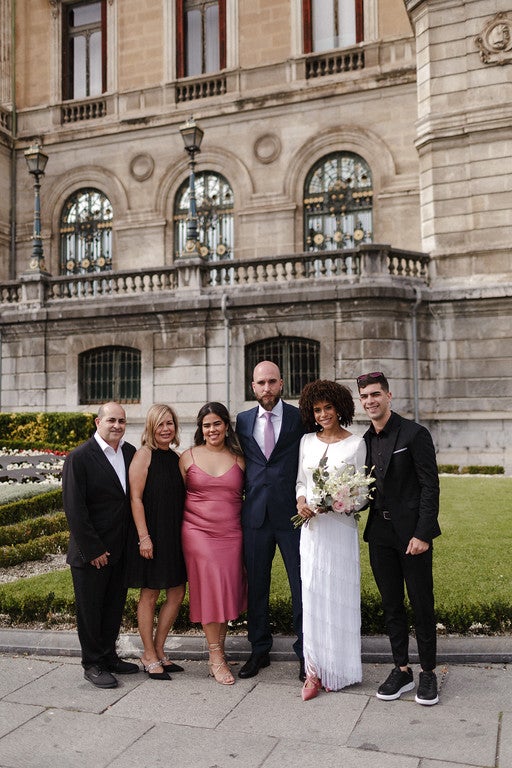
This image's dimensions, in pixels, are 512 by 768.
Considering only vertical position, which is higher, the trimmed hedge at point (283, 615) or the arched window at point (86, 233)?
the arched window at point (86, 233)

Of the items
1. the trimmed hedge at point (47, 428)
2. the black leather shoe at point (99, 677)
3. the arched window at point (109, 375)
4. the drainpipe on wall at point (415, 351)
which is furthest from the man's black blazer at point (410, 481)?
the arched window at point (109, 375)

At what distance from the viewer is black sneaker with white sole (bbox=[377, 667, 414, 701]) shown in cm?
484

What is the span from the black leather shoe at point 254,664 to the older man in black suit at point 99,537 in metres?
0.83

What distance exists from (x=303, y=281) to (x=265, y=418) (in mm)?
12671

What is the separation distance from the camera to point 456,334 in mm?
18203

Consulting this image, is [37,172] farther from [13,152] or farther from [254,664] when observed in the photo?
[254,664]

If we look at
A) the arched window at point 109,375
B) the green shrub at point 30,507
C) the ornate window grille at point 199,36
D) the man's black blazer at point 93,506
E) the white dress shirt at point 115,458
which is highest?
the ornate window grille at point 199,36

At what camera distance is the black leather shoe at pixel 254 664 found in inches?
211

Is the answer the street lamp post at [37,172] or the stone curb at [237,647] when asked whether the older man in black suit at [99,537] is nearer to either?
the stone curb at [237,647]

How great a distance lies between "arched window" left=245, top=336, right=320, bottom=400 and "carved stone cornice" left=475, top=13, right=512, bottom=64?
842cm

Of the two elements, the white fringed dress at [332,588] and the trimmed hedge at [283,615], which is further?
the trimmed hedge at [283,615]

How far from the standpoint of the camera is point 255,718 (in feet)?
15.0

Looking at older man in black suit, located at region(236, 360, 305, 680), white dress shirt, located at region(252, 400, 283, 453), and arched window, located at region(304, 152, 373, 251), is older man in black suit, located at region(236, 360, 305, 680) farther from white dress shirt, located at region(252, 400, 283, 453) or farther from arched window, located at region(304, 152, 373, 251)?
arched window, located at region(304, 152, 373, 251)

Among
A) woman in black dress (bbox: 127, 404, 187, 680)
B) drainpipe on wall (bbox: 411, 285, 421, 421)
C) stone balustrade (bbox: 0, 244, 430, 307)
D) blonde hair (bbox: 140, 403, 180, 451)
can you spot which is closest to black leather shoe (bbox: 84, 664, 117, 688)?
woman in black dress (bbox: 127, 404, 187, 680)
